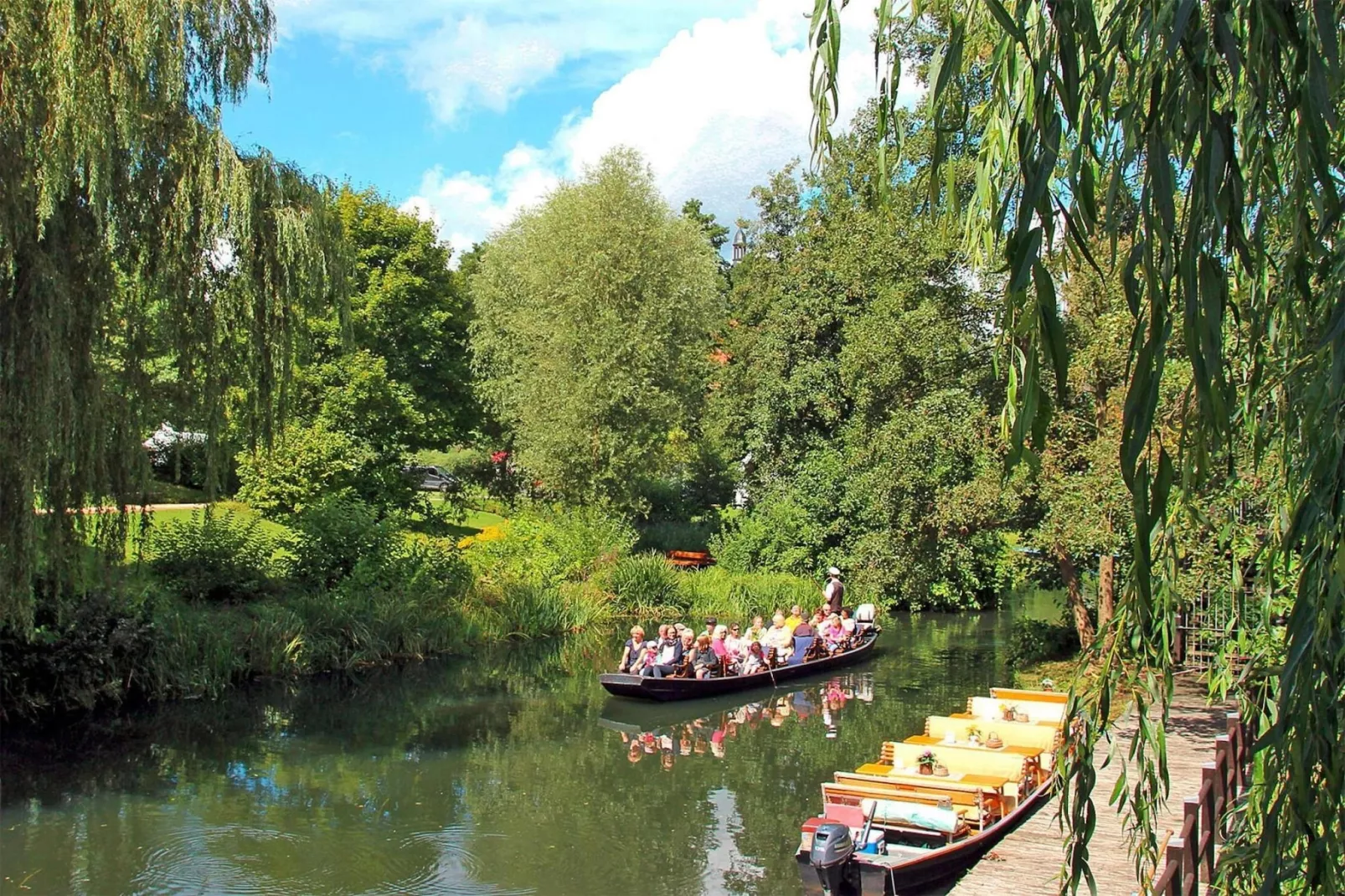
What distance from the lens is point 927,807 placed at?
10.0m

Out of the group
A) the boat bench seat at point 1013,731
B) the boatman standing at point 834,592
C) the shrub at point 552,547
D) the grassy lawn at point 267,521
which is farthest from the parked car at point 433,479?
the boat bench seat at point 1013,731

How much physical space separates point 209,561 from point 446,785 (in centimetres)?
838

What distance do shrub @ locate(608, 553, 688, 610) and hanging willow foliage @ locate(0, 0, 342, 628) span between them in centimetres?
1243

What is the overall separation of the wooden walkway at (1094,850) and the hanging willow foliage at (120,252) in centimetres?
876

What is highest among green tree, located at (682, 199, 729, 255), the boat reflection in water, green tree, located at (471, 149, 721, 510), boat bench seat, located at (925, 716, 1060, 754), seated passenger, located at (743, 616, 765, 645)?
green tree, located at (682, 199, 729, 255)

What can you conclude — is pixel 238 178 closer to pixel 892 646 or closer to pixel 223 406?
pixel 223 406

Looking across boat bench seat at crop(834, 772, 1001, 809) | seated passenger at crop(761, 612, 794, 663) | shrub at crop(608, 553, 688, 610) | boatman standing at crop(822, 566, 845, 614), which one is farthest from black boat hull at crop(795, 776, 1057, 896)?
shrub at crop(608, 553, 688, 610)

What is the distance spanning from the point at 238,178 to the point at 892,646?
50.0 feet

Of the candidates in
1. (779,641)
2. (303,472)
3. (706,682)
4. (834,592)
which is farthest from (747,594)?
(303,472)

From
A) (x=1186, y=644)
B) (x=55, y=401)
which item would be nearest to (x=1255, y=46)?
(x=55, y=401)

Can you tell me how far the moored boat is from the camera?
9.26 m

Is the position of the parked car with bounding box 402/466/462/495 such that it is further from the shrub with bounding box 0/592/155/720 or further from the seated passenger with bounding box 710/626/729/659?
the shrub with bounding box 0/592/155/720

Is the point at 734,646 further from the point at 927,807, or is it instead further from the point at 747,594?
the point at 927,807

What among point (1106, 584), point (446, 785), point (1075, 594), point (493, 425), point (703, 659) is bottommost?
point (446, 785)
